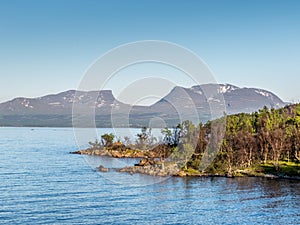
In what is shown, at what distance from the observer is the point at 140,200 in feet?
214

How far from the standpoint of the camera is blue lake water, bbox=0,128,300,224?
178 ft

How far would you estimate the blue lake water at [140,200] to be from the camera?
2133 inches

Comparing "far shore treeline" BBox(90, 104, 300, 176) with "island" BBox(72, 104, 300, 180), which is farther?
"far shore treeline" BBox(90, 104, 300, 176)

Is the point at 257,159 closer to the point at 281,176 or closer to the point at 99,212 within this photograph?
the point at 281,176

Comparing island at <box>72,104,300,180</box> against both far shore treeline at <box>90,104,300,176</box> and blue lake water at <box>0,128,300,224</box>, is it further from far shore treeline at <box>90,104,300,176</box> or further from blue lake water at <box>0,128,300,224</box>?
blue lake water at <box>0,128,300,224</box>

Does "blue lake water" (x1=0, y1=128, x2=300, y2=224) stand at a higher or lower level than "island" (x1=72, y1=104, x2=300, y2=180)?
lower

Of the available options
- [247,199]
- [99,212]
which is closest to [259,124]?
[247,199]

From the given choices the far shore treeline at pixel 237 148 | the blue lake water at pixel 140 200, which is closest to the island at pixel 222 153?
the far shore treeline at pixel 237 148

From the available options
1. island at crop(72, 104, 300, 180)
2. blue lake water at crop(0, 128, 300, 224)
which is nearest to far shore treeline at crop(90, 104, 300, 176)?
island at crop(72, 104, 300, 180)

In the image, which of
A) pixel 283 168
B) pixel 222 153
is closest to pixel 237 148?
pixel 222 153

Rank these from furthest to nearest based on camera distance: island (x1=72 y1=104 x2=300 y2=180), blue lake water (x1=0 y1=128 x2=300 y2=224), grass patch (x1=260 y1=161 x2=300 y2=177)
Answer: island (x1=72 y1=104 x2=300 y2=180), grass patch (x1=260 y1=161 x2=300 y2=177), blue lake water (x1=0 y1=128 x2=300 y2=224)

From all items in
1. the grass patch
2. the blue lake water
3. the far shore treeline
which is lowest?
the blue lake water

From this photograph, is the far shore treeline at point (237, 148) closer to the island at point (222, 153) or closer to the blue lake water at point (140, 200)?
the island at point (222, 153)

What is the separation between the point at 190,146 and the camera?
95.9 m
